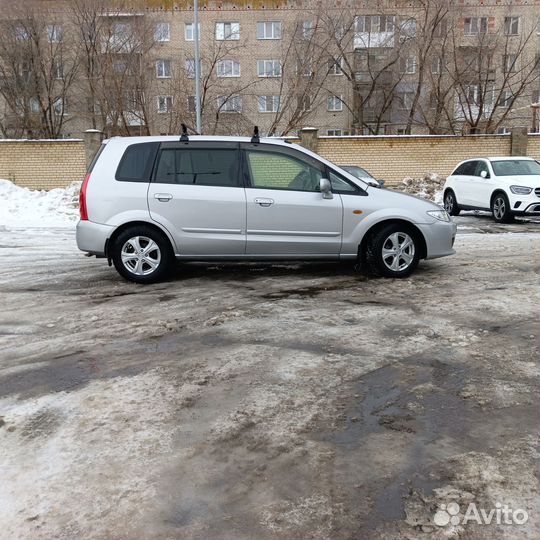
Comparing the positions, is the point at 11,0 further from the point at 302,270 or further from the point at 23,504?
the point at 23,504

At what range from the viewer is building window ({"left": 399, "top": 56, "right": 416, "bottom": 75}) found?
34094 mm

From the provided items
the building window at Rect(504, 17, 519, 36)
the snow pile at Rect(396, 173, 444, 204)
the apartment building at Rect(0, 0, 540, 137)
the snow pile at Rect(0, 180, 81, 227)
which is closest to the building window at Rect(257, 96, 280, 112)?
the apartment building at Rect(0, 0, 540, 137)

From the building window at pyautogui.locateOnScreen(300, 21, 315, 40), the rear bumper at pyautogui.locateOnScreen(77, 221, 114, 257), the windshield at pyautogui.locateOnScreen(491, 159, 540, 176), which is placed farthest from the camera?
the building window at pyautogui.locateOnScreen(300, 21, 315, 40)

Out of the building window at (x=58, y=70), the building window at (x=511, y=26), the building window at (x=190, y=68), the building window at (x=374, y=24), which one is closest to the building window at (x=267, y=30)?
the building window at (x=374, y=24)

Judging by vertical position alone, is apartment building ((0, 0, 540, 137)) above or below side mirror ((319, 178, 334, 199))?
above

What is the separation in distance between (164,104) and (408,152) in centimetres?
1408

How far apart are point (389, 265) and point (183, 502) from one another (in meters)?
5.20

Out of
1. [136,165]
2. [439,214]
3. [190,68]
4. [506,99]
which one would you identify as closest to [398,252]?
[439,214]

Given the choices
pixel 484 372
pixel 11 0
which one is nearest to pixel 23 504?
pixel 484 372

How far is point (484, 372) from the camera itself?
13.8ft

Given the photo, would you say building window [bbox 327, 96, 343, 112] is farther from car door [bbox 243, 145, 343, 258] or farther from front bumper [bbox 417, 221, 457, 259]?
car door [bbox 243, 145, 343, 258]

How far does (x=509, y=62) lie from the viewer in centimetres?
3412

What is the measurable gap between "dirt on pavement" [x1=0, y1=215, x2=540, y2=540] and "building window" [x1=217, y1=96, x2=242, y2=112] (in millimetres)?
26517

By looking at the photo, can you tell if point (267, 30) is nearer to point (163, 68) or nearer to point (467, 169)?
point (163, 68)
